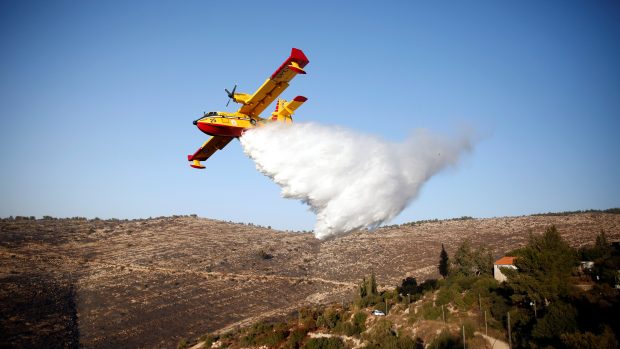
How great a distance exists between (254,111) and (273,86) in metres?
2.86

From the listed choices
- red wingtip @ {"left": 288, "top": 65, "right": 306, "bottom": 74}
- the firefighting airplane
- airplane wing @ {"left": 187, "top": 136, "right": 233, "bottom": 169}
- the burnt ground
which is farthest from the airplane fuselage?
the burnt ground

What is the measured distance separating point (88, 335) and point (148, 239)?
37.8 meters

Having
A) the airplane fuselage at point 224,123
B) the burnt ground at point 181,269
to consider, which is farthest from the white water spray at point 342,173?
the burnt ground at point 181,269

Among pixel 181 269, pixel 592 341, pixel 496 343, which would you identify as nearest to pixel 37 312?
pixel 181 269

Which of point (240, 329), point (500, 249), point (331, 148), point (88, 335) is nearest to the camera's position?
point (331, 148)

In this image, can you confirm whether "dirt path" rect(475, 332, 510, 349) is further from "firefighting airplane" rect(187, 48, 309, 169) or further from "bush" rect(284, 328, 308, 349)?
"firefighting airplane" rect(187, 48, 309, 169)

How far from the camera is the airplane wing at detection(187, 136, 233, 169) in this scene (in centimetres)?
2870

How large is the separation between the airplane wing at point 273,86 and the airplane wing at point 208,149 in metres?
3.00

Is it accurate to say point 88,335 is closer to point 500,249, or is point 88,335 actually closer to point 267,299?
point 267,299

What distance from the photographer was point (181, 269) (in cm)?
5509

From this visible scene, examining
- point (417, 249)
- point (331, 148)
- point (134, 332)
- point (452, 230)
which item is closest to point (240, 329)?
point (134, 332)

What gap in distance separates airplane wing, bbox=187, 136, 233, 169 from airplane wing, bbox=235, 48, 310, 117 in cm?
300

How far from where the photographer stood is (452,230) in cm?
7806

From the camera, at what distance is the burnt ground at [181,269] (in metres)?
36.6
